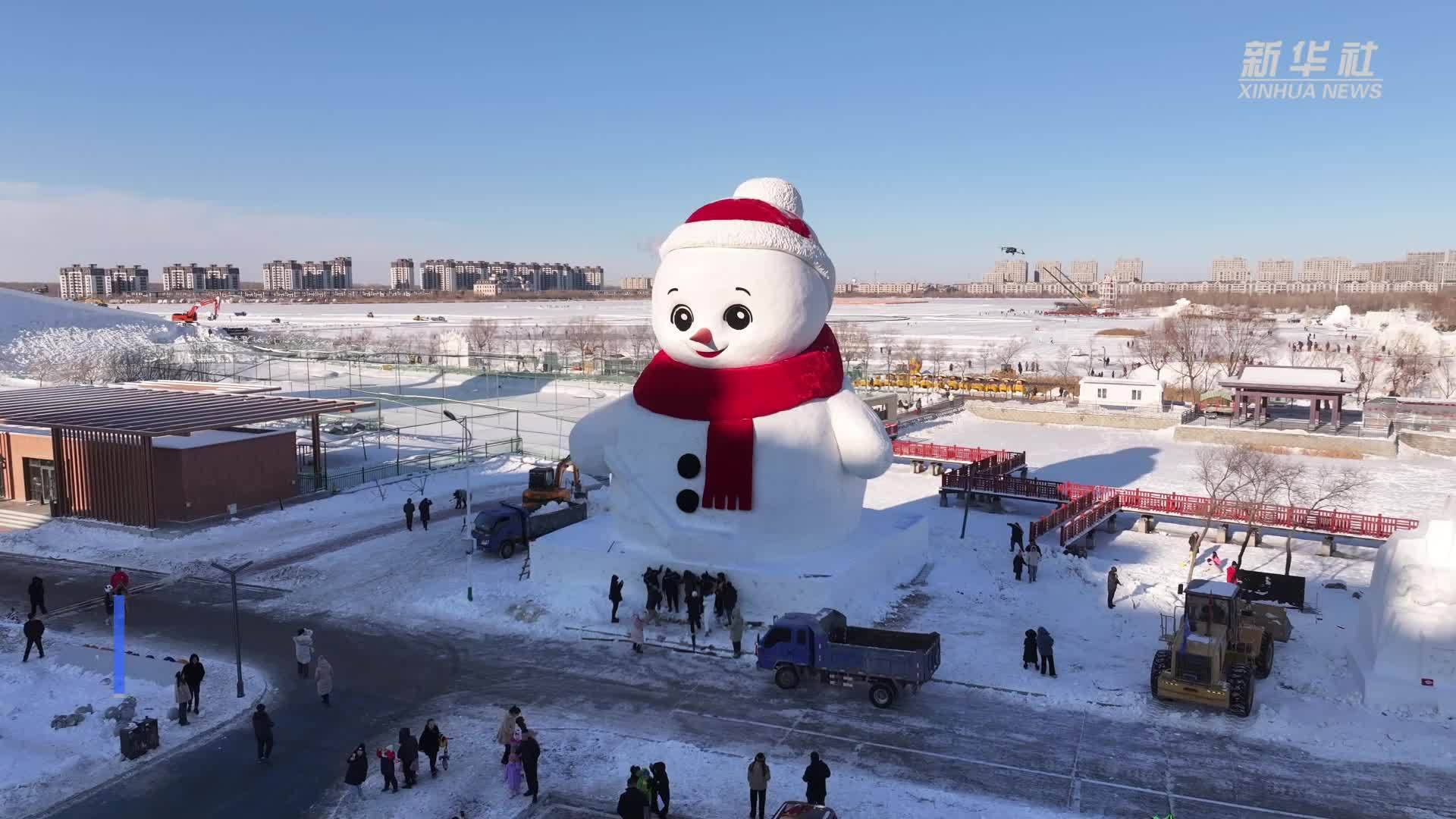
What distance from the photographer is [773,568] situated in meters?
19.6

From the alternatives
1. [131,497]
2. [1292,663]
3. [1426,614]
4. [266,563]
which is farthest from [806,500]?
[131,497]

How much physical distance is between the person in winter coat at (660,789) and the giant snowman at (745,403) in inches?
309

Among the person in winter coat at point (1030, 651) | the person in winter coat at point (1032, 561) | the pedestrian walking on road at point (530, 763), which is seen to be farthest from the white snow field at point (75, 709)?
Answer: the person in winter coat at point (1032, 561)

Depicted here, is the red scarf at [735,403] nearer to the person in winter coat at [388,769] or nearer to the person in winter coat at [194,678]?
the person in winter coat at [388,769]

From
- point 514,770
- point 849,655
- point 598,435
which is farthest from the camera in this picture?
→ point 598,435

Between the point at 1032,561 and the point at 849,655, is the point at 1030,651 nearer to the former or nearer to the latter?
the point at 849,655

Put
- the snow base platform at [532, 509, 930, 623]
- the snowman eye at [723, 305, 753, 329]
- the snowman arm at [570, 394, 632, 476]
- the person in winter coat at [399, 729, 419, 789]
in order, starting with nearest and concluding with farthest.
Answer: the person in winter coat at [399, 729, 419, 789], the snowman eye at [723, 305, 753, 329], the snow base platform at [532, 509, 930, 623], the snowman arm at [570, 394, 632, 476]

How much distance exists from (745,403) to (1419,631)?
11.6 meters

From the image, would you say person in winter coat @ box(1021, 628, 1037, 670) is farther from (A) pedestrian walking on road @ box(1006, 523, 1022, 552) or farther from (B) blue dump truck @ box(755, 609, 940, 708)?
(A) pedestrian walking on road @ box(1006, 523, 1022, 552)

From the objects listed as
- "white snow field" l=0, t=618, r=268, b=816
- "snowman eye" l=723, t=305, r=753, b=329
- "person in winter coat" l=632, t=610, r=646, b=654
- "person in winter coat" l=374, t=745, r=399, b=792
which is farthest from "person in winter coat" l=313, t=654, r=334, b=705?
"snowman eye" l=723, t=305, r=753, b=329

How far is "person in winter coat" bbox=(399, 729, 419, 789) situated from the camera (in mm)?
12906

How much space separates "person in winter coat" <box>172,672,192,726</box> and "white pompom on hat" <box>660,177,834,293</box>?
439 inches

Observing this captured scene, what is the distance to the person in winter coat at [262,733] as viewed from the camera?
1363 centimetres

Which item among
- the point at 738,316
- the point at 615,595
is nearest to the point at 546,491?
the point at 615,595
